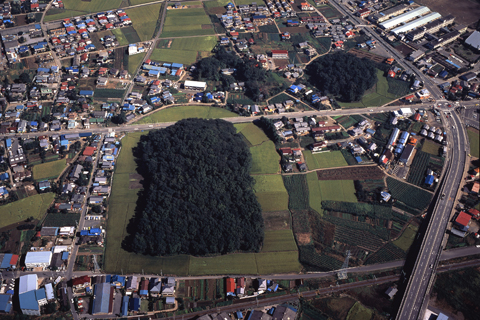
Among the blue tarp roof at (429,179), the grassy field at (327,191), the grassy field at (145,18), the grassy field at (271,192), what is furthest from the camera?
the grassy field at (145,18)

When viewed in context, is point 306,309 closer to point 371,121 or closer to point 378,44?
point 371,121

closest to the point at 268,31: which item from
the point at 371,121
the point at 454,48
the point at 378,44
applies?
the point at 378,44

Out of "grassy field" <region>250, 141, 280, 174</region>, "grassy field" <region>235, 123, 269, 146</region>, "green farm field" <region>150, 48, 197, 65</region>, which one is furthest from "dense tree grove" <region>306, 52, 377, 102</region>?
"green farm field" <region>150, 48, 197, 65</region>

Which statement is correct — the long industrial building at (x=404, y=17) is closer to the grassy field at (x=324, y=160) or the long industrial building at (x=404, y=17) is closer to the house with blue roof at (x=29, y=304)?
the grassy field at (x=324, y=160)

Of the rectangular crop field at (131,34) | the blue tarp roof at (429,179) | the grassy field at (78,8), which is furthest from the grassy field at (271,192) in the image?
the grassy field at (78,8)

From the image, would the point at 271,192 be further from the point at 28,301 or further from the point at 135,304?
the point at 28,301

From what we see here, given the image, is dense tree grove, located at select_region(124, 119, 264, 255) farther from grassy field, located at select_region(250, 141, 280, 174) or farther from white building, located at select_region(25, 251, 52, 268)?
white building, located at select_region(25, 251, 52, 268)
